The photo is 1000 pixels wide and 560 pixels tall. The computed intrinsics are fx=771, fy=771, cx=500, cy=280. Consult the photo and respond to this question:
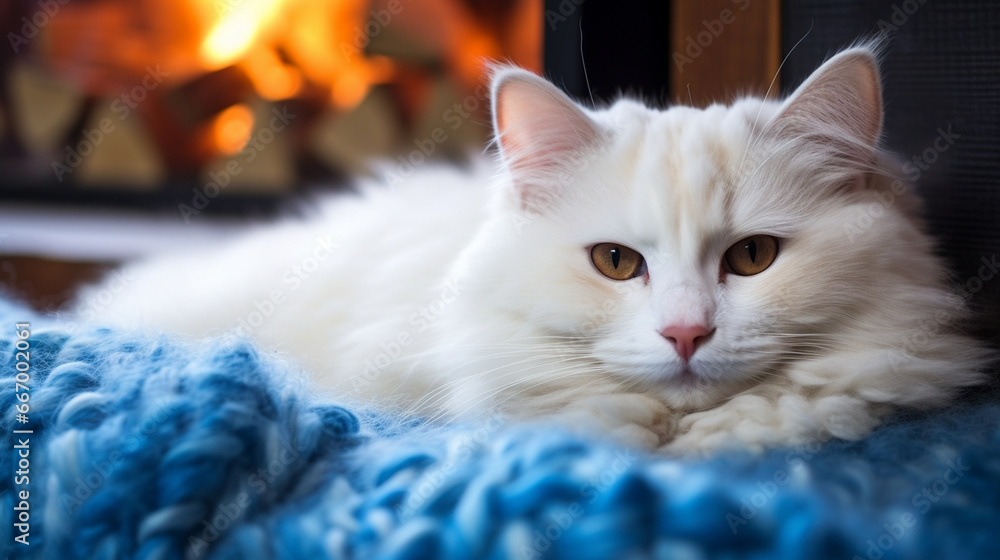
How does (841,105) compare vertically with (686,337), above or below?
above

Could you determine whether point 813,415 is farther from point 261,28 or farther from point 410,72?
point 261,28

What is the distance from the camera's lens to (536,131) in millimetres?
1085

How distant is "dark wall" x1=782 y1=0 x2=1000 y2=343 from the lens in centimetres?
116

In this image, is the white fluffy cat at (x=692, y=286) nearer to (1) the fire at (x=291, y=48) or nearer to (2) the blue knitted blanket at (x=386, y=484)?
(2) the blue knitted blanket at (x=386, y=484)

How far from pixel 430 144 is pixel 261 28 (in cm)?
69

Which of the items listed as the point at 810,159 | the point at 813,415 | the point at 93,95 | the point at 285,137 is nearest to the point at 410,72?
the point at 285,137

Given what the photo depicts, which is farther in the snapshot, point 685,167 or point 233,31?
point 233,31

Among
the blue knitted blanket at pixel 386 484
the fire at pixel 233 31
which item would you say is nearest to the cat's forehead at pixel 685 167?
the blue knitted blanket at pixel 386 484

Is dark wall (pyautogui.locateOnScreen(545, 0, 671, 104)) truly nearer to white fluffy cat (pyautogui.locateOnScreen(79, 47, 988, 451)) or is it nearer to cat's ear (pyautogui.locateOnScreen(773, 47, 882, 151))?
white fluffy cat (pyautogui.locateOnScreen(79, 47, 988, 451))

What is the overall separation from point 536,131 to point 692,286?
333 millimetres

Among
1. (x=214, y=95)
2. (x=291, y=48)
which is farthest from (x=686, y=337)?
(x=214, y=95)

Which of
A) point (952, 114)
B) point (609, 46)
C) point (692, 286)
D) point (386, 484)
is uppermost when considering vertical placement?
point (609, 46)

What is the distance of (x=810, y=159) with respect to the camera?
1.02 metres

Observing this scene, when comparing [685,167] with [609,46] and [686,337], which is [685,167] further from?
[609,46]
